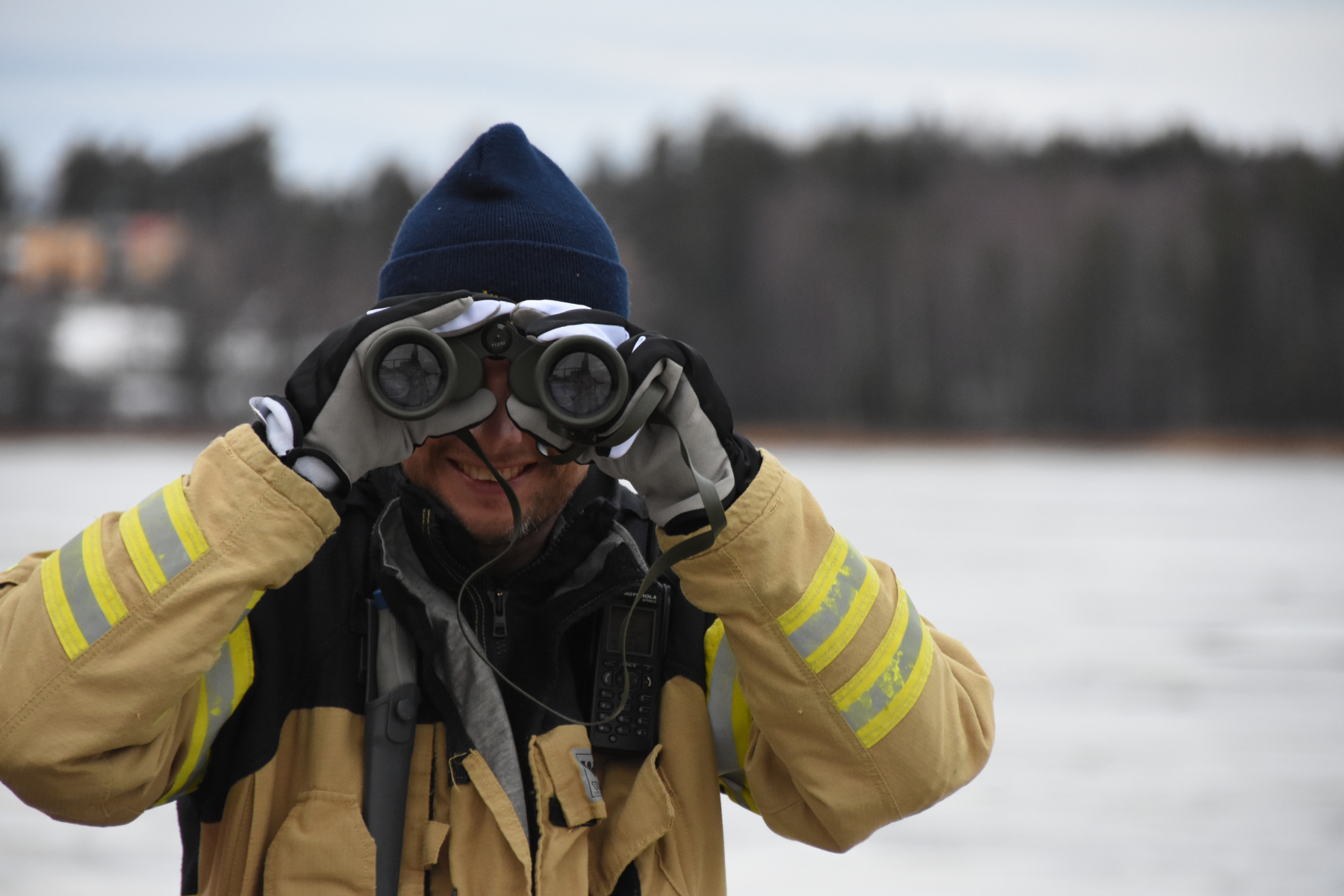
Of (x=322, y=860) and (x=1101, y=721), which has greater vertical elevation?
(x=322, y=860)

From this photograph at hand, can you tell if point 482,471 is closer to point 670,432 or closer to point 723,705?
point 670,432

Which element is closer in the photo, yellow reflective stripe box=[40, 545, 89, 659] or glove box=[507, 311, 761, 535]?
yellow reflective stripe box=[40, 545, 89, 659]

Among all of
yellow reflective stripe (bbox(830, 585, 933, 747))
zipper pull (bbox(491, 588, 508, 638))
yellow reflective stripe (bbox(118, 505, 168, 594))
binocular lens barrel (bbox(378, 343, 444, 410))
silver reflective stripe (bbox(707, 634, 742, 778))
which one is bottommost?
silver reflective stripe (bbox(707, 634, 742, 778))

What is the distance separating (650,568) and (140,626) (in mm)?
573

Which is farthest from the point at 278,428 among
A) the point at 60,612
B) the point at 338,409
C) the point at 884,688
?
the point at 884,688

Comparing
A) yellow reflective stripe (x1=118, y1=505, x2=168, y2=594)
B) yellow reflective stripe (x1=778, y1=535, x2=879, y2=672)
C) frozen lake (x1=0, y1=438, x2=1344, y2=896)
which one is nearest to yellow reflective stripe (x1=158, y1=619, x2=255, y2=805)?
yellow reflective stripe (x1=118, y1=505, x2=168, y2=594)

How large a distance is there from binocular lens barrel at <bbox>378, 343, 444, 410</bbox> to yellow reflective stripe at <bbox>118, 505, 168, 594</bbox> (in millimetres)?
306

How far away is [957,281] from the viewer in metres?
39.1

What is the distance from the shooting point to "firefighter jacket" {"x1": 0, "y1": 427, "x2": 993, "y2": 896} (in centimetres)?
146

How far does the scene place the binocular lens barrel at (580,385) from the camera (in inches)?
62.5

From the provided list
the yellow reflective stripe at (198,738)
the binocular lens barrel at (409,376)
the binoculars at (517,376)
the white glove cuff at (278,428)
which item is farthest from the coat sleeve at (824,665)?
the yellow reflective stripe at (198,738)

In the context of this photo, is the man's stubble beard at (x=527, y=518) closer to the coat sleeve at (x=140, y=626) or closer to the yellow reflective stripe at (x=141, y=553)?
the coat sleeve at (x=140, y=626)

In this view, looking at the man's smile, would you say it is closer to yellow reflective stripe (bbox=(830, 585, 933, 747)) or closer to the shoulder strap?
the shoulder strap

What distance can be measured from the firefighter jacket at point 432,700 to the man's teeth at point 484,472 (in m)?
0.09
